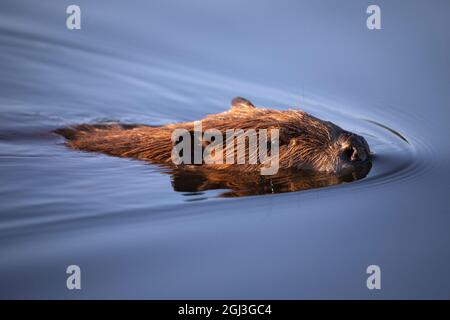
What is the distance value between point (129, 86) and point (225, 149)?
284cm

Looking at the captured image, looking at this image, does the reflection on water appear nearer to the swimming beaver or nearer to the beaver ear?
the swimming beaver

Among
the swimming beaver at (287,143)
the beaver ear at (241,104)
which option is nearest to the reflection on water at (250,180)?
the swimming beaver at (287,143)

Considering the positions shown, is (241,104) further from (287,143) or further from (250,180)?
(250,180)

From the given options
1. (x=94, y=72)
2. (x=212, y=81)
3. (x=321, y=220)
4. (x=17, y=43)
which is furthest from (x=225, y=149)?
(x=17, y=43)

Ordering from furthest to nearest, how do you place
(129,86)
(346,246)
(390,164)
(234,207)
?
(129,86)
(390,164)
(234,207)
(346,246)

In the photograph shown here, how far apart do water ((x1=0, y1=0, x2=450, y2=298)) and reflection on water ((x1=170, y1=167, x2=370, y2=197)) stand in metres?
0.08

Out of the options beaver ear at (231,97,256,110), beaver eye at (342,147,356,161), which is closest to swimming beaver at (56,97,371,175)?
beaver eye at (342,147,356,161)

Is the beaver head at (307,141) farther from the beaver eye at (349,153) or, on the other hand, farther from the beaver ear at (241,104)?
the beaver ear at (241,104)

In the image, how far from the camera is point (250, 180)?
22.8 feet

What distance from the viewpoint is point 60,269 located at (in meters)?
5.40

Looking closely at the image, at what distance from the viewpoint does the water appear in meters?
5.51

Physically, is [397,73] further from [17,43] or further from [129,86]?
[17,43]

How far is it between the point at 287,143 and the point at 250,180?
0.48 metres

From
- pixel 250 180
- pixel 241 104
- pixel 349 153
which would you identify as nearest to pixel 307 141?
pixel 349 153
